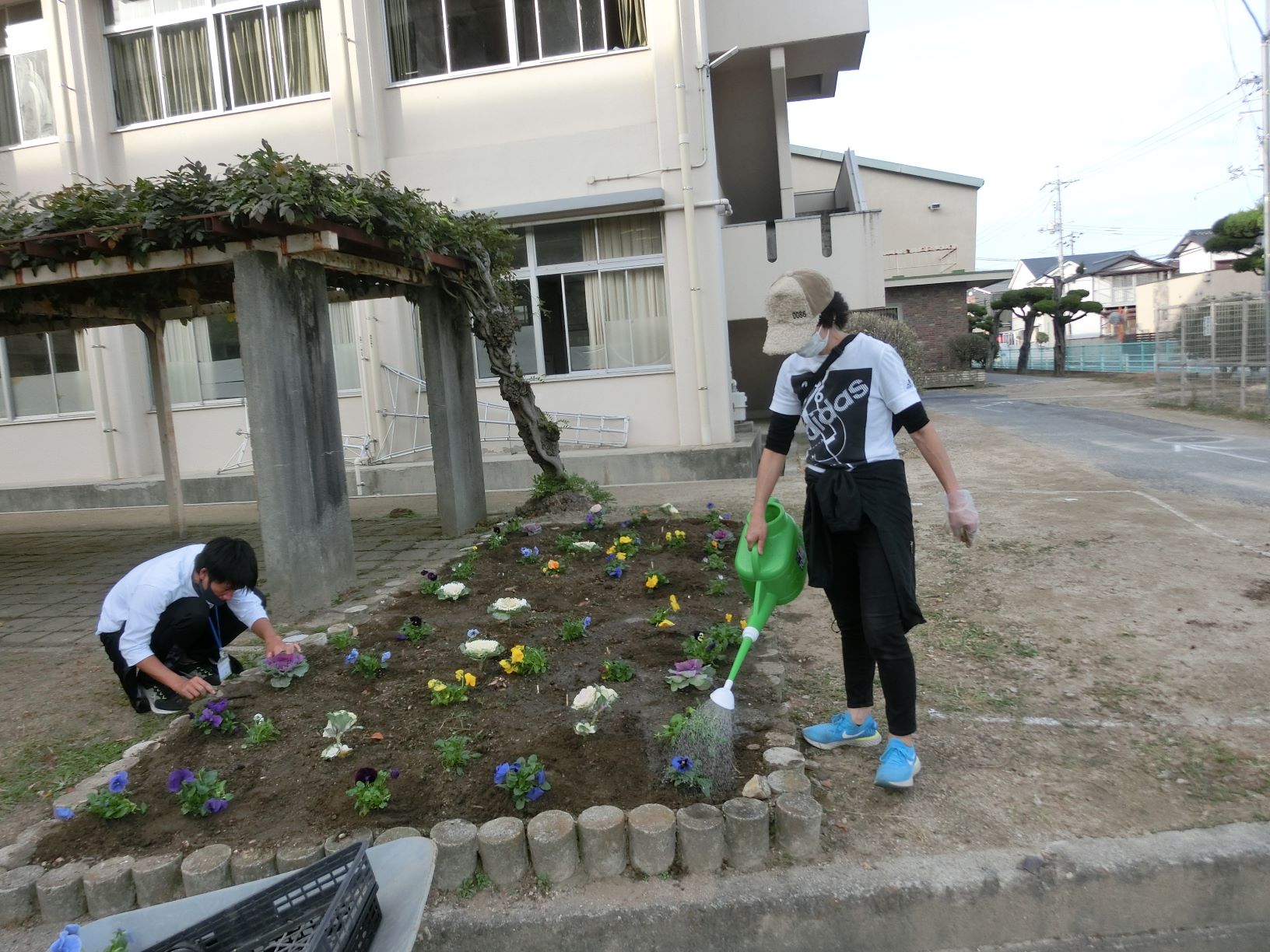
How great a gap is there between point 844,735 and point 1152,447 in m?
9.76

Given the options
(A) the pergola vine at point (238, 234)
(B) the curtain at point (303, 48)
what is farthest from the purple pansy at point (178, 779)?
(B) the curtain at point (303, 48)

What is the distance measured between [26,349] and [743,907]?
13.6 meters

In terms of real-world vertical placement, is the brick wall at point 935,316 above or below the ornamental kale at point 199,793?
above

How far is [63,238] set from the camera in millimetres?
5492

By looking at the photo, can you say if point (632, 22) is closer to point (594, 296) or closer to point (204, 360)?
point (594, 296)

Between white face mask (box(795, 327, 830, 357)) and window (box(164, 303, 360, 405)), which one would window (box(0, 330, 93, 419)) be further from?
white face mask (box(795, 327, 830, 357))

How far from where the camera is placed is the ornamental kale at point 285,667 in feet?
13.6

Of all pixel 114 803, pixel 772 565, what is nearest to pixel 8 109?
pixel 114 803

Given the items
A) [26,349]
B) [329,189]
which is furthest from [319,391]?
[26,349]

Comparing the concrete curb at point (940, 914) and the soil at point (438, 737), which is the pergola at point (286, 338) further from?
the concrete curb at point (940, 914)

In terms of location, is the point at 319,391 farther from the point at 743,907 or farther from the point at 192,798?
the point at 743,907

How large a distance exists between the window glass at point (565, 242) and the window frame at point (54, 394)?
6.60 m

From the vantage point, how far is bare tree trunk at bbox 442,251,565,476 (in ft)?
25.2

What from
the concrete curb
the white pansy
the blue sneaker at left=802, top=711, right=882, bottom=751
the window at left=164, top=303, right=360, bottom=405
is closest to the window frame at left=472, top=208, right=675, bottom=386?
the window at left=164, top=303, right=360, bottom=405
